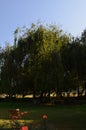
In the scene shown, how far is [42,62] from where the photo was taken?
124 feet

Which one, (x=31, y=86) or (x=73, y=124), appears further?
(x=31, y=86)

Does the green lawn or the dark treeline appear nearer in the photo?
the green lawn

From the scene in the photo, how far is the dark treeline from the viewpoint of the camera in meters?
37.2

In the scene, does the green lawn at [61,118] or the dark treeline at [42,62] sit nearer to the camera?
the green lawn at [61,118]

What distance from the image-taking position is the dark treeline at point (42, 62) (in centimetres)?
3722

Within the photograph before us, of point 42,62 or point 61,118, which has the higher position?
point 42,62

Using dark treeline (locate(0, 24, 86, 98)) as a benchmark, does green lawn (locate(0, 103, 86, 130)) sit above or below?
below

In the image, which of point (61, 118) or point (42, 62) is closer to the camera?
point (61, 118)

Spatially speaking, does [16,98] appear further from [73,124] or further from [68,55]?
[73,124]

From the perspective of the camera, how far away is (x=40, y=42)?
1538 inches

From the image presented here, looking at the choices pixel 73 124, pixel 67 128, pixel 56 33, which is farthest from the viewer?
pixel 56 33

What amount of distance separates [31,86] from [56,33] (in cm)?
687

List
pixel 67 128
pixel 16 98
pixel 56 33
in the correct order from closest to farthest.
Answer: pixel 67 128, pixel 56 33, pixel 16 98

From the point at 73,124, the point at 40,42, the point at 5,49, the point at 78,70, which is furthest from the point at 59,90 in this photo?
the point at 73,124
